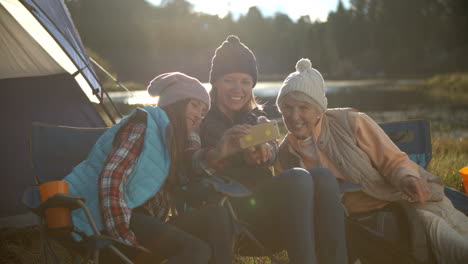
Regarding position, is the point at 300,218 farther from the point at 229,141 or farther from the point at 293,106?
the point at 293,106

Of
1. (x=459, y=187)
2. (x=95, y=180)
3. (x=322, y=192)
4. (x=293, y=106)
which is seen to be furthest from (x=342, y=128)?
(x=459, y=187)

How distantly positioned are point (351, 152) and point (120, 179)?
1.16m

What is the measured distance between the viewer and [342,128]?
2281 mm

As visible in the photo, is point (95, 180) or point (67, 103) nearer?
point (95, 180)

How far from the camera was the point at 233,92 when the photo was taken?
7.57 ft

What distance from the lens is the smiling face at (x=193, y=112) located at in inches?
79.5

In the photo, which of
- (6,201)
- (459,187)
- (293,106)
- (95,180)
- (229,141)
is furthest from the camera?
(459,187)

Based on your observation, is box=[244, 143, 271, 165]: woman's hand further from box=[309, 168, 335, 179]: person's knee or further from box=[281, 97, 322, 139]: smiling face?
box=[309, 168, 335, 179]: person's knee

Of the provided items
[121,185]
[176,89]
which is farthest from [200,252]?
[176,89]

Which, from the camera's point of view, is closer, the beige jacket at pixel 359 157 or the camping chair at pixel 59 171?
the camping chair at pixel 59 171

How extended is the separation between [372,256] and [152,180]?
1025mm

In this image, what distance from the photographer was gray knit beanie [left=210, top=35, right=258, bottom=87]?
237 cm

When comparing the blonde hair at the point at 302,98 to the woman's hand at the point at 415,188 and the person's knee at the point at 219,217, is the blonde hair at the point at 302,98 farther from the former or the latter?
the person's knee at the point at 219,217

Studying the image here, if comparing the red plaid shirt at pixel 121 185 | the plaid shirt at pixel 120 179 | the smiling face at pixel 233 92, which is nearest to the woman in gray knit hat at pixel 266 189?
the smiling face at pixel 233 92
